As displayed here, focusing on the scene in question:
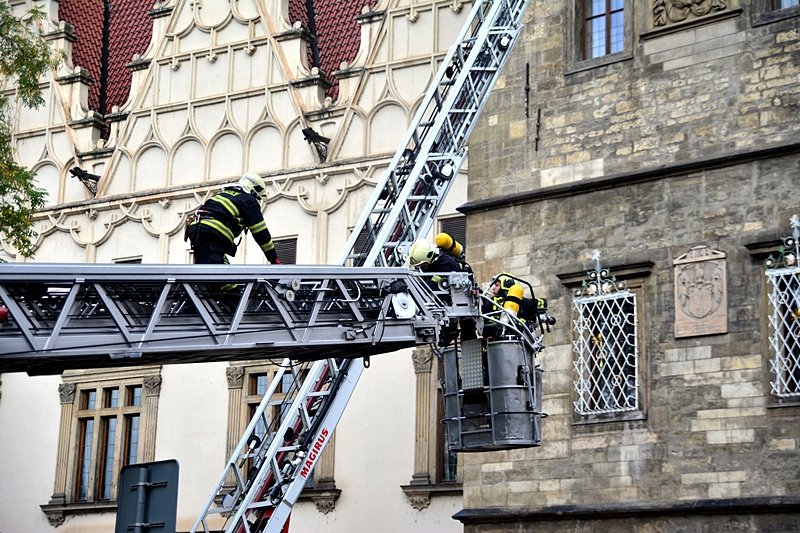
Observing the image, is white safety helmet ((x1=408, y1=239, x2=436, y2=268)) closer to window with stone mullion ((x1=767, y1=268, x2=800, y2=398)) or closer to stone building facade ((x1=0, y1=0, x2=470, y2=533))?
window with stone mullion ((x1=767, y1=268, x2=800, y2=398))

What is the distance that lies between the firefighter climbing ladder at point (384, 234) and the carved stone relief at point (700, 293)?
280 centimetres

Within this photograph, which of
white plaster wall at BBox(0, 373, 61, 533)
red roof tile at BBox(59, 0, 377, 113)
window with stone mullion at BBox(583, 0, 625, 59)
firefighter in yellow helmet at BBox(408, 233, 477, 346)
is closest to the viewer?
firefighter in yellow helmet at BBox(408, 233, 477, 346)

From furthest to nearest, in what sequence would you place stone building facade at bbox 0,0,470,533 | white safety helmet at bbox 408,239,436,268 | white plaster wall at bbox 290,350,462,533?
stone building facade at bbox 0,0,470,533 < white plaster wall at bbox 290,350,462,533 < white safety helmet at bbox 408,239,436,268

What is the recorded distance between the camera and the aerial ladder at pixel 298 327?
400 inches

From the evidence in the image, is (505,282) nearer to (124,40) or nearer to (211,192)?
(211,192)

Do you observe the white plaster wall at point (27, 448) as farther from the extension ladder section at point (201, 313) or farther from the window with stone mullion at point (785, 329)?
the extension ladder section at point (201, 313)

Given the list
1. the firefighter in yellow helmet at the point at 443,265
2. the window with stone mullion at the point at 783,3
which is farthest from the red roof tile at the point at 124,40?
the firefighter in yellow helmet at the point at 443,265

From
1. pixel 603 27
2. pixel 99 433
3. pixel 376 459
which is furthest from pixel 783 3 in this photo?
pixel 99 433

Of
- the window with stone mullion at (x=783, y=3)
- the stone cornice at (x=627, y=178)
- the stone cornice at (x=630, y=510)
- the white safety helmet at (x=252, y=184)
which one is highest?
the window with stone mullion at (x=783, y=3)

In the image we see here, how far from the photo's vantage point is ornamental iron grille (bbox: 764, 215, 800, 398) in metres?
15.4

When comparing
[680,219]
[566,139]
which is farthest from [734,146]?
[566,139]

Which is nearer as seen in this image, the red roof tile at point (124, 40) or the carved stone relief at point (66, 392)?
the carved stone relief at point (66, 392)

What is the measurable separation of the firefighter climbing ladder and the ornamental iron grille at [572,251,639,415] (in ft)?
8.07

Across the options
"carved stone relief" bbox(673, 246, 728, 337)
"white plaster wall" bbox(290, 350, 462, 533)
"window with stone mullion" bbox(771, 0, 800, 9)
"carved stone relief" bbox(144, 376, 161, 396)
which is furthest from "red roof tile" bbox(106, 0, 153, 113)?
"window with stone mullion" bbox(771, 0, 800, 9)
